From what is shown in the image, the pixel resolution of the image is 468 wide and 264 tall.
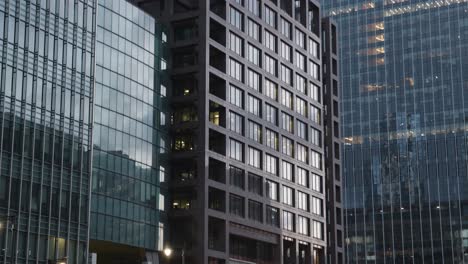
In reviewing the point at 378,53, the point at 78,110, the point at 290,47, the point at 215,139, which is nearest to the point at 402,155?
the point at 378,53

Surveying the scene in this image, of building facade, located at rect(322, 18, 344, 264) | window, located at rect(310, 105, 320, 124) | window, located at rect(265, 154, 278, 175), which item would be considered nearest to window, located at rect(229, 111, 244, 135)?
window, located at rect(265, 154, 278, 175)

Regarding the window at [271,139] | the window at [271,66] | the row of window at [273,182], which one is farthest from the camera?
the window at [271,66]

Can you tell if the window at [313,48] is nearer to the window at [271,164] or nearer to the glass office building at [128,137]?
the window at [271,164]

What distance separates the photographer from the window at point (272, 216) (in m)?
117

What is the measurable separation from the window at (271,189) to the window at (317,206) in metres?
10.9

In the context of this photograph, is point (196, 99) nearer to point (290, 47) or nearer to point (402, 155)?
point (290, 47)

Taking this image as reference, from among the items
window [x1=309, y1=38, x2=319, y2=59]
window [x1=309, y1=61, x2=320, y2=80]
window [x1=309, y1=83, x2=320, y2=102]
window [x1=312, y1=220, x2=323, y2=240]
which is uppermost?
window [x1=309, y1=38, x2=319, y2=59]

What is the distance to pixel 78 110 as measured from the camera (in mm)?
85062

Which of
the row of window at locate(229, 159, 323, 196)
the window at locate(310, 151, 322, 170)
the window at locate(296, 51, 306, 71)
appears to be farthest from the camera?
the window at locate(296, 51, 306, 71)

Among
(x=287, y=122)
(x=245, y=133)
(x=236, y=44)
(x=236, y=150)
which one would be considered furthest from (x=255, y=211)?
(x=236, y=44)

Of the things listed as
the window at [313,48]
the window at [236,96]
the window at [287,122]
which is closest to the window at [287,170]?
the window at [287,122]

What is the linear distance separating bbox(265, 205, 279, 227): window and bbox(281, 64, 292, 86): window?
18.9m

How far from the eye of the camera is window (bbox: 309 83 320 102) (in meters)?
134

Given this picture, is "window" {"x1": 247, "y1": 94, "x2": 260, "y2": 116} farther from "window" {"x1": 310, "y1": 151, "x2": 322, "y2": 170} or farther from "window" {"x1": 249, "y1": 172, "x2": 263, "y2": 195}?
"window" {"x1": 310, "y1": 151, "x2": 322, "y2": 170}
